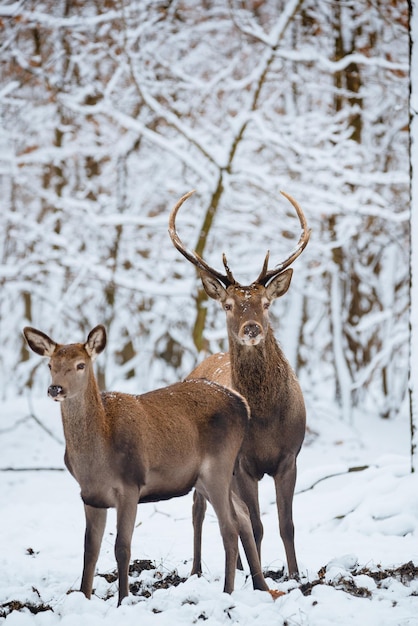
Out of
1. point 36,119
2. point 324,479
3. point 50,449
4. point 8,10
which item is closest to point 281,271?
point 324,479

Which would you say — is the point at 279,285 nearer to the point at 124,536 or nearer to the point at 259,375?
the point at 259,375

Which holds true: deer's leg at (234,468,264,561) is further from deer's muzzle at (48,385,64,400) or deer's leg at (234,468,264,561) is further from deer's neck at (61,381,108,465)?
deer's muzzle at (48,385,64,400)

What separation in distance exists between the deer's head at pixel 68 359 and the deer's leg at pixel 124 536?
0.73 meters

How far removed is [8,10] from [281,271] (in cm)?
611

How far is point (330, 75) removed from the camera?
14.0m

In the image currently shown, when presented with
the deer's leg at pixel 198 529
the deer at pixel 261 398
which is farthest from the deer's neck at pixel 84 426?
the deer's leg at pixel 198 529

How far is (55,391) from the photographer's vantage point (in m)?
4.83

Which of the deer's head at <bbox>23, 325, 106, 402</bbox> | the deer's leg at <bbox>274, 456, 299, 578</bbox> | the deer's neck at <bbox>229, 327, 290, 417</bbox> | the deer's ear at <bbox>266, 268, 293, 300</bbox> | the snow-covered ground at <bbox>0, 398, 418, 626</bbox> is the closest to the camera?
the snow-covered ground at <bbox>0, 398, 418, 626</bbox>

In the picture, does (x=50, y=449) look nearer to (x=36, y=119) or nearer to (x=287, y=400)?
(x=36, y=119)

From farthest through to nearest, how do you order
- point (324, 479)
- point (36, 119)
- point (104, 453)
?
point (36, 119) < point (324, 479) < point (104, 453)

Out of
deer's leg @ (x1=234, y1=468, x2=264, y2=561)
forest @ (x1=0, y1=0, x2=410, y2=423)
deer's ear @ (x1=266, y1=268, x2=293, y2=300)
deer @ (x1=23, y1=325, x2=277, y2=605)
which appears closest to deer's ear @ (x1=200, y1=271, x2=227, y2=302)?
deer's ear @ (x1=266, y1=268, x2=293, y2=300)

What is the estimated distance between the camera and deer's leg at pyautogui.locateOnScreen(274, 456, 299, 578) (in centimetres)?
564

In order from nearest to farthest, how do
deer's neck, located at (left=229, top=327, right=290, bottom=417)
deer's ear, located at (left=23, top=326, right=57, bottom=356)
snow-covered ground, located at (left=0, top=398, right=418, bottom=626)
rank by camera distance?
snow-covered ground, located at (left=0, top=398, right=418, bottom=626) → deer's ear, located at (left=23, top=326, right=57, bottom=356) → deer's neck, located at (left=229, top=327, right=290, bottom=417)

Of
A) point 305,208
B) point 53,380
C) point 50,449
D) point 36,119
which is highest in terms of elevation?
point 36,119
